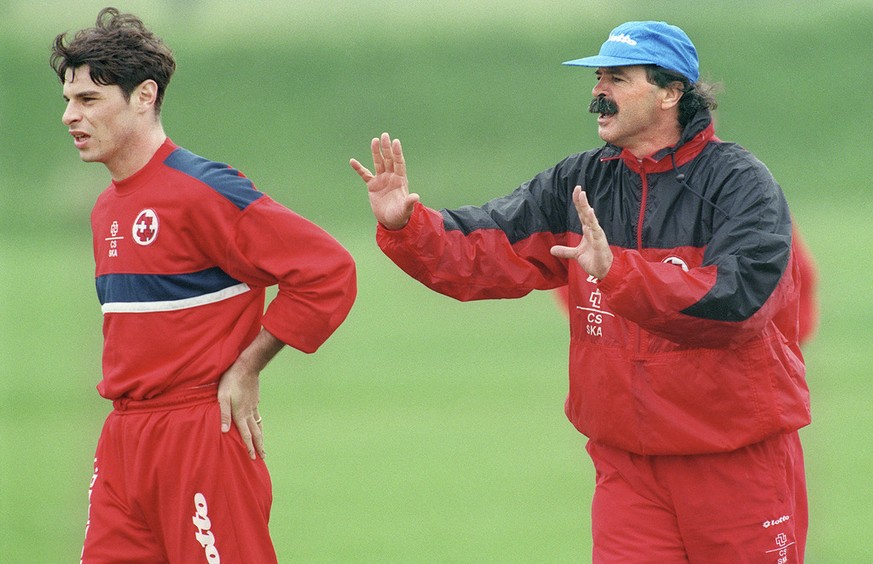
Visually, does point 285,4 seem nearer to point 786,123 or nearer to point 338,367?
point 786,123

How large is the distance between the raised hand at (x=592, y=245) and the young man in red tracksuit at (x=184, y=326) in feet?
→ 1.81

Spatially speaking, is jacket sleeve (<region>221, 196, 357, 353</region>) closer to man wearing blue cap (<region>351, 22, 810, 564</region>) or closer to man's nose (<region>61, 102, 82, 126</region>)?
man wearing blue cap (<region>351, 22, 810, 564</region>)

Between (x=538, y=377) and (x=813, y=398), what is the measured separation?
1.55 metres

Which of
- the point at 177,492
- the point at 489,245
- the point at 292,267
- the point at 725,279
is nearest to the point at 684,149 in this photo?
the point at 725,279

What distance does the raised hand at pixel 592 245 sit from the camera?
9.58 feet

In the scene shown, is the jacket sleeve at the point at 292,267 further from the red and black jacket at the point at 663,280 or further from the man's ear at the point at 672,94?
the man's ear at the point at 672,94

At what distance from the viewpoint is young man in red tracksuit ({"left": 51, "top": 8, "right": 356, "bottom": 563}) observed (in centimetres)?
304

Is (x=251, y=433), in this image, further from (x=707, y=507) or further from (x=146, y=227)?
(x=707, y=507)

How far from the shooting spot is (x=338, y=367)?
328 inches

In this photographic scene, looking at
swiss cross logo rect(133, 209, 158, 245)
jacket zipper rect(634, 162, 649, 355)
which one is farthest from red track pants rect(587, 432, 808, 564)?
swiss cross logo rect(133, 209, 158, 245)

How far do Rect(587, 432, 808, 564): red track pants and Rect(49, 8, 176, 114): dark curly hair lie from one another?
1.45 m

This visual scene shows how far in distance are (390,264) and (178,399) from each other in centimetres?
777

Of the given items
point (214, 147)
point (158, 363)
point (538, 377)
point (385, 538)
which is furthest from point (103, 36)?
point (214, 147)

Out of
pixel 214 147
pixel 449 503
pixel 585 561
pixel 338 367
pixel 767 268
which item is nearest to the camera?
pixel 767 268
